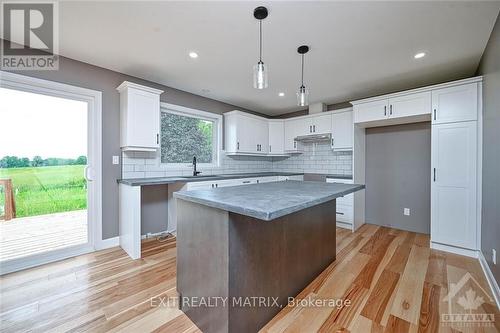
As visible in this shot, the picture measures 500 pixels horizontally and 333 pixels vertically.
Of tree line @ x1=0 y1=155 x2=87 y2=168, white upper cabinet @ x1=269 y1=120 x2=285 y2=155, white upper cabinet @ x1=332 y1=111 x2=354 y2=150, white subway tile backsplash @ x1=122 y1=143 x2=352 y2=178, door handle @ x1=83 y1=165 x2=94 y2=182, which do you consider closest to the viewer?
tree line @ x1=0 y1=155 x2=87 y2=168

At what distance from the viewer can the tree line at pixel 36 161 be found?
2210mm

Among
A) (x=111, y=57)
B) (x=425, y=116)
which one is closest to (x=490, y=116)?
(x=425, y=116)

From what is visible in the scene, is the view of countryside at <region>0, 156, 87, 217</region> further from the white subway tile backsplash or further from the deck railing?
the white subway tile backsplash

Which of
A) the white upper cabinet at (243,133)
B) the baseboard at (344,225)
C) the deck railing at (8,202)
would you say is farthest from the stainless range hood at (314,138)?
the deck railing at (8,202)

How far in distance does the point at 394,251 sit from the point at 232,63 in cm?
321

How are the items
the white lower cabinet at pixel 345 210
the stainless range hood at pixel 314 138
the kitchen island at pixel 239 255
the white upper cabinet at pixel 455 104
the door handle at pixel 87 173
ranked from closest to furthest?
the kitchen island at pixel 239 255
the white upper cabinet at pixel 455 104
the door handle at pixel 87 173
the white lower cabinet at pixel 345 210
the stainless range hood at pixel 314 138

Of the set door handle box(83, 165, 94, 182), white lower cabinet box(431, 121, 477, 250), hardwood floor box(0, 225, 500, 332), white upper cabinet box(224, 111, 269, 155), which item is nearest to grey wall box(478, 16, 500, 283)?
white lower cabinet box(431, 121, 477, 250)

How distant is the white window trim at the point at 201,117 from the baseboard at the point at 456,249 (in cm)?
361

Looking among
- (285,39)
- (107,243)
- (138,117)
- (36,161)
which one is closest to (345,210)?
(285,39)

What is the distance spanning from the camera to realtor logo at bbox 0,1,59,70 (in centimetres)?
179

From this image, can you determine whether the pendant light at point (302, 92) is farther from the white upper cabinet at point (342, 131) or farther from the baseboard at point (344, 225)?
the baseboard at point (344, 225)

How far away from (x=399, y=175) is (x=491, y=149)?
1.63 metres

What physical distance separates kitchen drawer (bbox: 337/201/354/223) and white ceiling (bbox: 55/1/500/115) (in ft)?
6.76

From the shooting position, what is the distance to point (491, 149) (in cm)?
206
